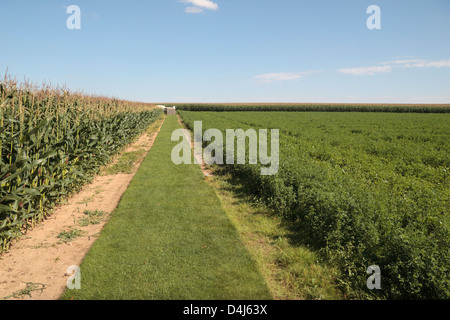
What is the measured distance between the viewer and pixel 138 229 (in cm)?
652

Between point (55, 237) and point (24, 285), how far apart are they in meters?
1.82

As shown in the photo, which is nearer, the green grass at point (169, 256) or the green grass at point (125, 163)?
the green grass at point (169, 256)

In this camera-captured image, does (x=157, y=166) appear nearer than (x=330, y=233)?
No

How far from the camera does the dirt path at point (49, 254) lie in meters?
4.46

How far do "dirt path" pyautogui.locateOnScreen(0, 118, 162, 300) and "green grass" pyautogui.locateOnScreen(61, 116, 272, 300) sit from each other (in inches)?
14.3

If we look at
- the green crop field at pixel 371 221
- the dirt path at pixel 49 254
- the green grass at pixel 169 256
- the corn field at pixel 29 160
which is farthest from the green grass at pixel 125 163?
the green crop field at pixel 371 221

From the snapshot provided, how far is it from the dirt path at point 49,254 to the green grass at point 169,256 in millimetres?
364

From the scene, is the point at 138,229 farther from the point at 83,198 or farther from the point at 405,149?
the point at 405,149

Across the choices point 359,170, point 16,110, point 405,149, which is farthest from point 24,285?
point 405,149

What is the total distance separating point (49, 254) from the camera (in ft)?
18.2

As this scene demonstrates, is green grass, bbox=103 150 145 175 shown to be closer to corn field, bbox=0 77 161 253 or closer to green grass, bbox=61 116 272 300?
corn field, bbox=0 77 161 253

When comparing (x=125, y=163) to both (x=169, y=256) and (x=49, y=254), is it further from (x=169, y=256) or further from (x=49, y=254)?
(x=169, y=256)

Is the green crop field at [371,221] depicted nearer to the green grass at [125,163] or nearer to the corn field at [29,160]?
the corn field at [29,160]

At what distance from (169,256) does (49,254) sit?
262 centimetres
